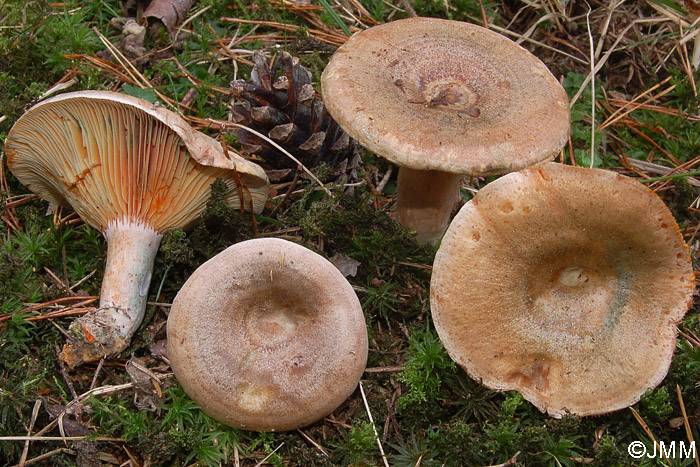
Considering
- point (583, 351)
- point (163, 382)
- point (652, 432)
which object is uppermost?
point (583, 351)

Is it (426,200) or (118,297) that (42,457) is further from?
(426,200)

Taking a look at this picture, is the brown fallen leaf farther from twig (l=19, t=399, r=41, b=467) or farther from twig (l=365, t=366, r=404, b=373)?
twig (l=365, t=366, r=404, b=373)

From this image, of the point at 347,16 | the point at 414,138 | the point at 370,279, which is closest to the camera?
the point at 414,138

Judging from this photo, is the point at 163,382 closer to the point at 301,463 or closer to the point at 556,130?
the point at 301,463

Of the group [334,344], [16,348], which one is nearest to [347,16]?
[334,344]

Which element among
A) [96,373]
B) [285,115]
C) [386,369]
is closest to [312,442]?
[386,369]

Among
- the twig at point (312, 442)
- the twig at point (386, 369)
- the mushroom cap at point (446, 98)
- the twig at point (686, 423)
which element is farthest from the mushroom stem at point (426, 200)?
the twig at point (686, 423)

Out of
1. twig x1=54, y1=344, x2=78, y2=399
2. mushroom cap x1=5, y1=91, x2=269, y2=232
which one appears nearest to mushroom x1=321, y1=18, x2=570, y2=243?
mushroom cap x1=5, y1=91, x2=269, y2=232
